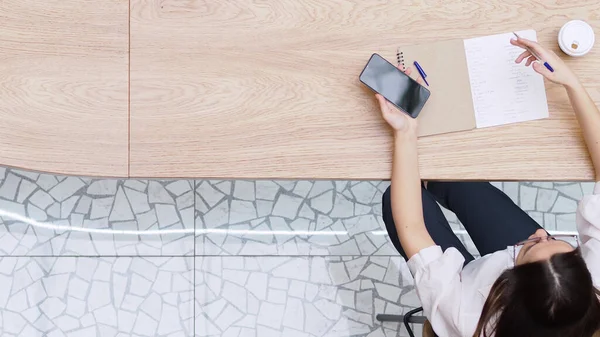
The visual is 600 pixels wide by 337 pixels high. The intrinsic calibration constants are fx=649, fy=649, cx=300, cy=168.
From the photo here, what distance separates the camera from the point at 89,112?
1.30 meters

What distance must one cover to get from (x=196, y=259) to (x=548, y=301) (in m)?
1.18

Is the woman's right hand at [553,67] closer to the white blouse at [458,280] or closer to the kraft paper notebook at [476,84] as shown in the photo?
the kraft paper notebook at [476,84]

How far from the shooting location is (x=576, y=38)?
1337 millimetres

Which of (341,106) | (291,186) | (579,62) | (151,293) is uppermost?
(579,62)

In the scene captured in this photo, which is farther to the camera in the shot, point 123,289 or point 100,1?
point 123,289

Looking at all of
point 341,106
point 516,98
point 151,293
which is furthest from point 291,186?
point 516,98

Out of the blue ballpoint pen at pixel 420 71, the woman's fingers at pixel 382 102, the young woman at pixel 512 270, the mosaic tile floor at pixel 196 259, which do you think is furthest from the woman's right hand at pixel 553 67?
the mosaic tile floor at pixel 196 259

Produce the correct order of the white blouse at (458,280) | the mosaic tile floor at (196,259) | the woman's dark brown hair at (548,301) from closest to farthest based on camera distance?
the woman's dark brown hair at (548,301), the white blouse at (458,280), the mosaic tile floor at (196,259)

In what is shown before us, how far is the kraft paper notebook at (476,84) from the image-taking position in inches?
52.9

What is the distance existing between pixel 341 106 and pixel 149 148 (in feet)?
1.31

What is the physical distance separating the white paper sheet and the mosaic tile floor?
2.50ft

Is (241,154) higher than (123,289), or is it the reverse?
(241,154)

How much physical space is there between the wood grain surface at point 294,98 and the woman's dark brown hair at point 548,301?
243mm

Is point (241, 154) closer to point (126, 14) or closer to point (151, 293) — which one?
point (126, 14)
